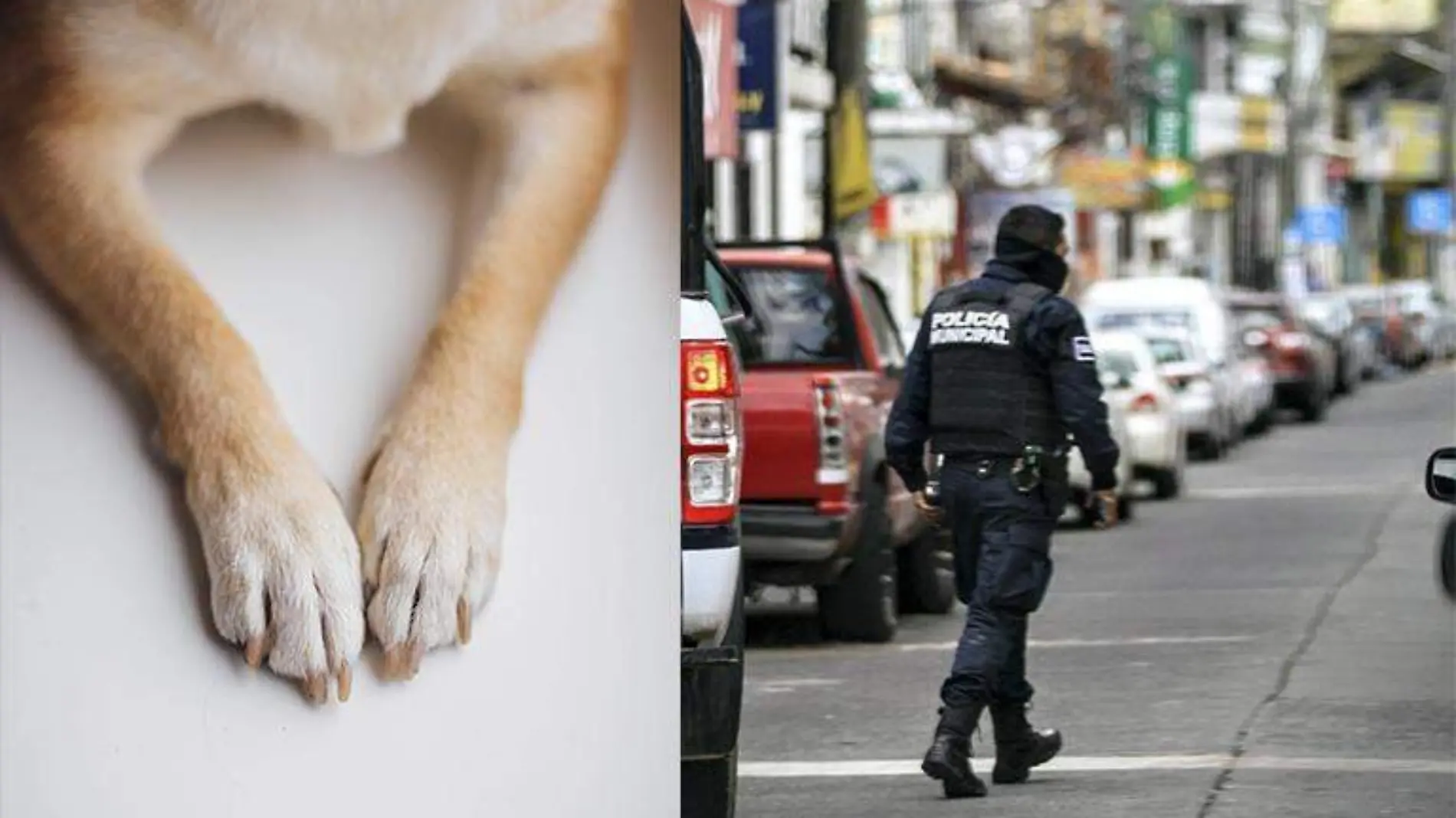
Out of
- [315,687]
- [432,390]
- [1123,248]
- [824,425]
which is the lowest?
[1123,248]

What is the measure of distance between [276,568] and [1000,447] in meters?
5.58

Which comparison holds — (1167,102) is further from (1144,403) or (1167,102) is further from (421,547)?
(421,547)

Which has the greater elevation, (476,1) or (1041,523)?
(476,1)

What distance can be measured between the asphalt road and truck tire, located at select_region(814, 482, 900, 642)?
0.14 m

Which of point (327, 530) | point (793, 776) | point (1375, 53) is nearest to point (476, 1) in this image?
point (327, 530)

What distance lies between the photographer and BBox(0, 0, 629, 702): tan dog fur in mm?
5539

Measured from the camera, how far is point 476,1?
583 centimetres

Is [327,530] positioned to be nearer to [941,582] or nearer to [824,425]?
[824,425]

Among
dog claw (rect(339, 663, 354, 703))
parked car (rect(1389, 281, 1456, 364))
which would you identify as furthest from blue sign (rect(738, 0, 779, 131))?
parked car (rect(1389, 281, 1456, 364))

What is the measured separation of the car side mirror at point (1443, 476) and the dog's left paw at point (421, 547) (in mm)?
2621

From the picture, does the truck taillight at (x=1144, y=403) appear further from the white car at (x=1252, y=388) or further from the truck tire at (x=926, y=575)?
the truck tire at (x=926, y=575)

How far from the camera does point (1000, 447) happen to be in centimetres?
1101

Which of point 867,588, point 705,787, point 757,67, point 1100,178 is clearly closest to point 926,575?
point 867,588

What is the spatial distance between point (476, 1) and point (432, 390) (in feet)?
2.19
